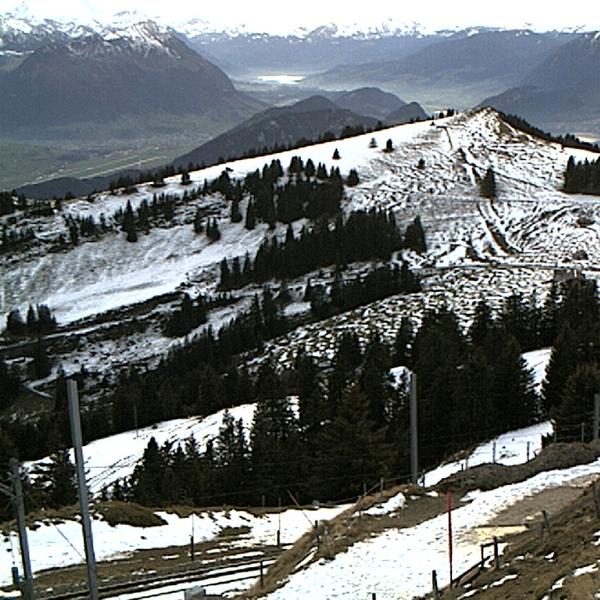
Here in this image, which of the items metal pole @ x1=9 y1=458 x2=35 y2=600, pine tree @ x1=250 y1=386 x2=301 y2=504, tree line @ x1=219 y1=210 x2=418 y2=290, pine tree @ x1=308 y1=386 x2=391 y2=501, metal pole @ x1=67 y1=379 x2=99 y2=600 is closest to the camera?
metal pole @ x1=67 y1=379 x2=99 y2=600

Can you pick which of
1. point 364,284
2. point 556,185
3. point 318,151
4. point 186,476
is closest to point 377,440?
point 186,476

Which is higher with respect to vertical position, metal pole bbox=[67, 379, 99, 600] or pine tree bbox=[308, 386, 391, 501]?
metal pole bbox=[67, 379, 99, 600]

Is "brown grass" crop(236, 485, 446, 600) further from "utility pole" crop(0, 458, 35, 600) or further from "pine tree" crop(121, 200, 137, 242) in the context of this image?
"pine tree" crop(121, 200, 137, 242)

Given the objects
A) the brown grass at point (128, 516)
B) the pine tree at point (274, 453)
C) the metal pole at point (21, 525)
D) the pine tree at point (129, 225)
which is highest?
the pine tree at point (129, 225)

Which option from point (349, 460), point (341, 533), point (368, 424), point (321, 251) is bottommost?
point (349, 460)

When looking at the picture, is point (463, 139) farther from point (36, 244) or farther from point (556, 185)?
point (36, 244)

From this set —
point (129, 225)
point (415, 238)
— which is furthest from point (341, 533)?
point (129, 225)

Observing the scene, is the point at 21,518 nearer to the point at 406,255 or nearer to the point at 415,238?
the point at 406,255

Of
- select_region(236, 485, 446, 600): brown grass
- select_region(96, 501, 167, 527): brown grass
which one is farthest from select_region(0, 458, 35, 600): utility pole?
select_region(96, 501, 167, 527): brown grass

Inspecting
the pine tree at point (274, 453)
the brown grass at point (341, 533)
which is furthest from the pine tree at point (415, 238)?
the brown grass at point (341, 533)

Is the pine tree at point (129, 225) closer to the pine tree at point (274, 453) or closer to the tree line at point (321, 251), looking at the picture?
the tree line at point (321, 251)

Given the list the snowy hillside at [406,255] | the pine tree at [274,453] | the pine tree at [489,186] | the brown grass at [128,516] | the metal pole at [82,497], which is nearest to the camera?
the metal pole at [82,497]
